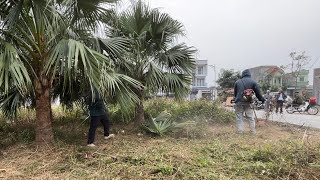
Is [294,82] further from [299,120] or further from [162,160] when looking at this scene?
[162,160]

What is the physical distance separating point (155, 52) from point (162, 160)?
14.1ft

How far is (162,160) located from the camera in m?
4.63

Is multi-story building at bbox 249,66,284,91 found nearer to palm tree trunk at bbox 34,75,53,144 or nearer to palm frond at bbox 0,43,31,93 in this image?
palm tree trunk at bbox 34,75,53,144

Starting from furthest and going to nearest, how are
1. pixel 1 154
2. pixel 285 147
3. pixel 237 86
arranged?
pixel 237 86
pixel 1 154
pixel 285 147

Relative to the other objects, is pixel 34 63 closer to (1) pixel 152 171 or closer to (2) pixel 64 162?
(2) pixel 64 162

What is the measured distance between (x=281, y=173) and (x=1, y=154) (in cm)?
466

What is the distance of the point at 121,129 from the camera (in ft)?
27.0

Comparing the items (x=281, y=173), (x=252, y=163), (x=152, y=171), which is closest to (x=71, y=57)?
(x=152, y=171)

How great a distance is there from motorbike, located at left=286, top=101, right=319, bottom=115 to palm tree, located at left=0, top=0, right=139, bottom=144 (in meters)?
13.7

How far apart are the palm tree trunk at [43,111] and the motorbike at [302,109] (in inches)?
594

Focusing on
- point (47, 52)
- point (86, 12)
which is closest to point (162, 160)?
point (47, 52)

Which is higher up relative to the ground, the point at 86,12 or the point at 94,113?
the point at 86,12

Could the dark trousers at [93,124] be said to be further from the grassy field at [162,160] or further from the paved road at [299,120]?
the paved road at [299,120]

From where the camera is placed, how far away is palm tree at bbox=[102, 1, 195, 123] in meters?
7.98
